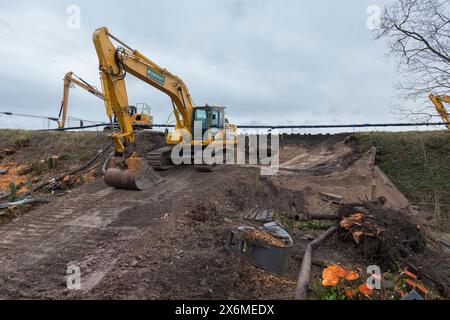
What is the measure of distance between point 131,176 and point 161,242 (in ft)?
12.5

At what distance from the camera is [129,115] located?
965cm

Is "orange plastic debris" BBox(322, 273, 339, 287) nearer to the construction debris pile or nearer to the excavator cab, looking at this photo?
the construction debris pile

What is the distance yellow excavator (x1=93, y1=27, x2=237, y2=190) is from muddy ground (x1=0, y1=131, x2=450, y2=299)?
0.54 m

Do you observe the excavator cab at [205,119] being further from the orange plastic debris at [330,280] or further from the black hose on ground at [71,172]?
the orange plastic debris at [330,280]

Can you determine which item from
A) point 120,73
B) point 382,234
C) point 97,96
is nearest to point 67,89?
point 97,96

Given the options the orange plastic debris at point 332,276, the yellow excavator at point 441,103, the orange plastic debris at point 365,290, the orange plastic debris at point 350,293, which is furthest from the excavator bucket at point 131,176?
the yellow excavator at point 441,103

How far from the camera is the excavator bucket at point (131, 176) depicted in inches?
371

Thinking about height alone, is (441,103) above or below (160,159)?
above

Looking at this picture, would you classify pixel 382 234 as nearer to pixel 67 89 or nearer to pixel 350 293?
pixel 350 293

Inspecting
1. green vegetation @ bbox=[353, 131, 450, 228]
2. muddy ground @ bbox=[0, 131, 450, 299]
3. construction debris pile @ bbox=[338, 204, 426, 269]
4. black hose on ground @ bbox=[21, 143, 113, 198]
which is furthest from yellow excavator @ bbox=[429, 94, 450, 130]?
black hose on ground @ bbox=[21, 143, 113, 198]

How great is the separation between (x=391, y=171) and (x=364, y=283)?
11.5 m

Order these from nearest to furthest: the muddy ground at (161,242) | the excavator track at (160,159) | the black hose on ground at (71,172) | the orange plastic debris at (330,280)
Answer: the orange plastic debris at (330,280)
the muddy ground at (161,242)
the black hose on ground at (71,172)
the excavator track at (160,159)

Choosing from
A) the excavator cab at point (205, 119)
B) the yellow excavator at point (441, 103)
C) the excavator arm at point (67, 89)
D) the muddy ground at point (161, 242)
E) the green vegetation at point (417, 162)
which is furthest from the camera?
the excavator arm at point (67, 89)

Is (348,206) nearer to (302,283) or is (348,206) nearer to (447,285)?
(447,285)
